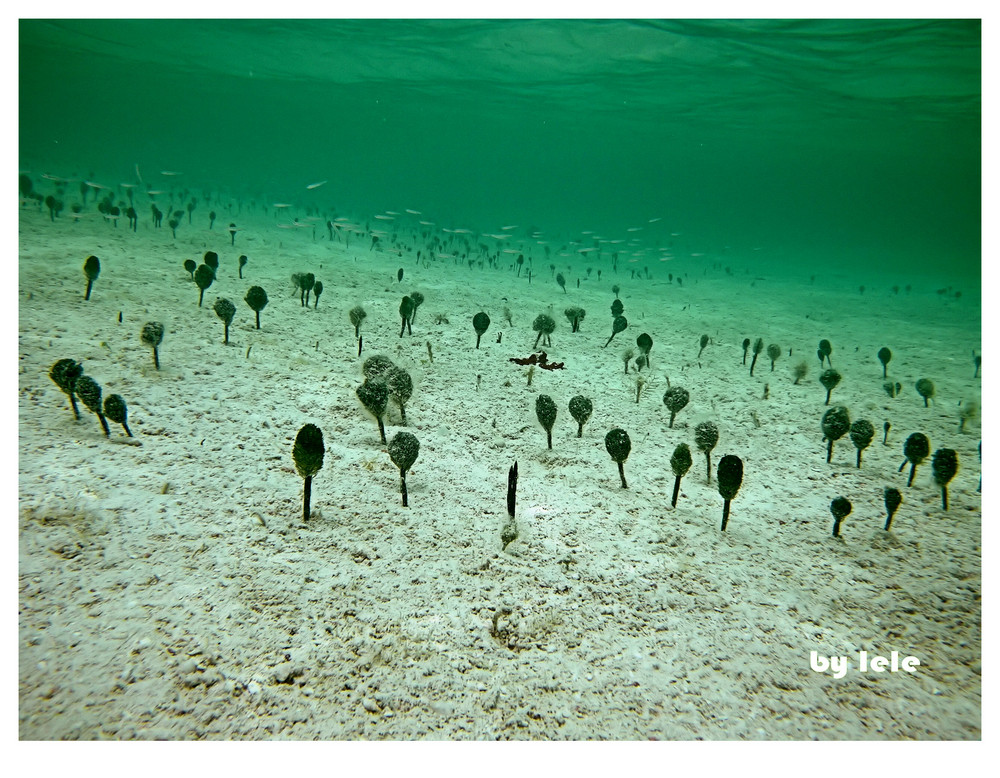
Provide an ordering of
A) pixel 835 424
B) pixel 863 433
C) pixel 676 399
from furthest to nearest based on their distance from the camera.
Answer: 1. pixel 676 399
2. pixel 835 424
3. pixel 863 433

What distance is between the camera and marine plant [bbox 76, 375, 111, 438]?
12.3 feet

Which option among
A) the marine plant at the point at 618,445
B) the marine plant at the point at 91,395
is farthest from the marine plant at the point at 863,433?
the marine plant at the point at 91,395

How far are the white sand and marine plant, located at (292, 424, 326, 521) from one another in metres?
0.25

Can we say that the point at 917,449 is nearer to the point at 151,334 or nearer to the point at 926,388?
the point at 926,388

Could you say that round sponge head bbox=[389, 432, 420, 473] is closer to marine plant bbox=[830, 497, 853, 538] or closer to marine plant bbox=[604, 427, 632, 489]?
marine plant bbox=[604, 427, 632, 489]

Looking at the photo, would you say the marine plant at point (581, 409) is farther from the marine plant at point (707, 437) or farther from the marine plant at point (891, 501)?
the marine plant at point (891, 501)

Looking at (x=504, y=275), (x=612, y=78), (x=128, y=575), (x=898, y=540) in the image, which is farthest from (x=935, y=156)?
(x=128, y=575)

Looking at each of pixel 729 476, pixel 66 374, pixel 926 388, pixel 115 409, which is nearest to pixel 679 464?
pixel 729 476

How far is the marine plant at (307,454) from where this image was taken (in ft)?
10.5

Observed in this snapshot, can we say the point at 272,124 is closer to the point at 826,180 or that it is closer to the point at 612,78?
the point at 612,78

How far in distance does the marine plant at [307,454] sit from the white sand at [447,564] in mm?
249

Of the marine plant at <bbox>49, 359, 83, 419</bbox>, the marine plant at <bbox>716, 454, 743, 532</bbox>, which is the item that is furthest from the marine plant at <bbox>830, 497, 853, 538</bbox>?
the marine plant at <bbox>49, 359, 83, 419</bbox>

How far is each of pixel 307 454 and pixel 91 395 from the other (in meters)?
2.11

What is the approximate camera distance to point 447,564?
309 centimetres
